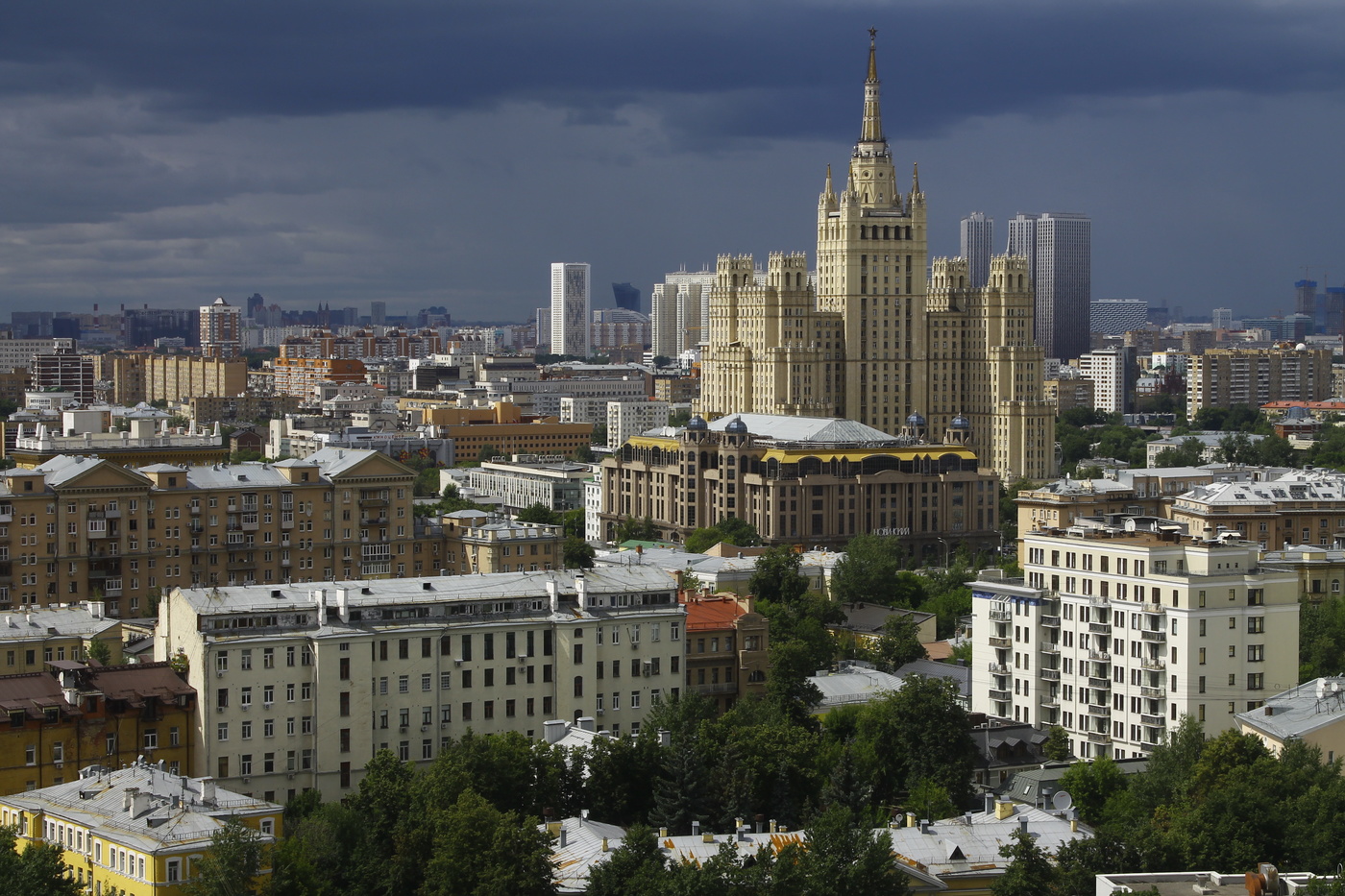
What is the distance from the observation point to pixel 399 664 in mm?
68875

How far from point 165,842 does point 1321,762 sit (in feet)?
103

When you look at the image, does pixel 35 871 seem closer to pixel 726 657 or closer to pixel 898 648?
pixel 726 657

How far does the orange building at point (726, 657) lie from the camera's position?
7675 cm

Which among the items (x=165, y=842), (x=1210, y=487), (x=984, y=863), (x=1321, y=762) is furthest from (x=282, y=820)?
(x=1210, y=487)

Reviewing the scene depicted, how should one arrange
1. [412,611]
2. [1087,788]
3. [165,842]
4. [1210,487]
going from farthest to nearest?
[1210,487]
[412,611]
[1087,788]
[165,842]

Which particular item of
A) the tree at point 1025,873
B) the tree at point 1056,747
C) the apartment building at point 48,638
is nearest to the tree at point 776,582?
the tree at point 1056,747

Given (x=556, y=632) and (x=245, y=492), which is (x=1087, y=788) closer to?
(x=556, y=632)

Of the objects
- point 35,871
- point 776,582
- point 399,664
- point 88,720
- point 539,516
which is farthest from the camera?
point 539,516

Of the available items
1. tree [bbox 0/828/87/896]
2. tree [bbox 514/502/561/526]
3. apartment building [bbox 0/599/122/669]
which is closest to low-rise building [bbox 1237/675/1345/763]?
tree [bbox 0/828/87/896]

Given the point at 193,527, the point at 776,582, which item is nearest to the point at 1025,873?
the point at 776,582

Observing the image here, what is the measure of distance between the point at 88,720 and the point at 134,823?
10.7 meters

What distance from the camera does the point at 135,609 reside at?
10238cm

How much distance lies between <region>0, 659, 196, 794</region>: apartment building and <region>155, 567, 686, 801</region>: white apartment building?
0.84 m

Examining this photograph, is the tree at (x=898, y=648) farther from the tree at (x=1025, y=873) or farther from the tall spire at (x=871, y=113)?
the tall spire at (x=871, y=113)
